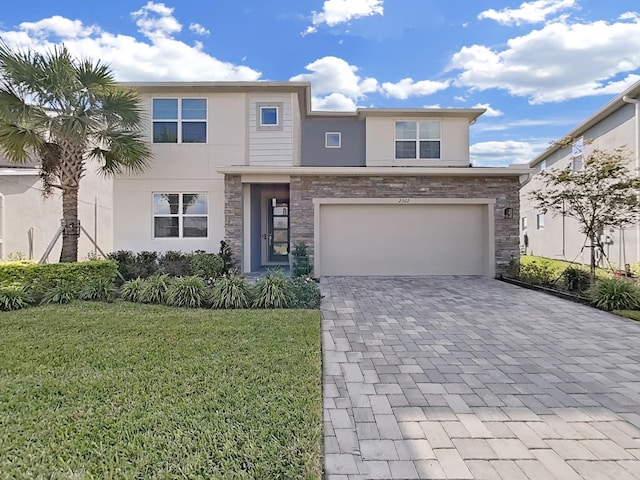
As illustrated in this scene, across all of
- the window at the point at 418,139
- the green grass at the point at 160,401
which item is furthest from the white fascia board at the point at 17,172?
the window at the point at 418,139

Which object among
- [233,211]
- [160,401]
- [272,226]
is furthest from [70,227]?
[160,401]

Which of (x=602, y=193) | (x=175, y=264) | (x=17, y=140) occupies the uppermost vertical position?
(x=17, y=140)

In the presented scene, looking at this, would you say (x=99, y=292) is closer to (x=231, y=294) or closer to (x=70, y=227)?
(x=70, y=227)

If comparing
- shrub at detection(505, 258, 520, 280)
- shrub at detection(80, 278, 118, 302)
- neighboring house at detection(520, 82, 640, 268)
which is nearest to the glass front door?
shrub at detection(80, 278, 118, 302)

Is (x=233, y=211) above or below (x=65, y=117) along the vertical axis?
below

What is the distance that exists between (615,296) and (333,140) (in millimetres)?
11270

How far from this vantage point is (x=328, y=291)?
9.54 meters

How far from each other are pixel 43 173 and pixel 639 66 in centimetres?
1880

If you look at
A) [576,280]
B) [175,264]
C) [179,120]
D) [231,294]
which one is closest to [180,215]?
[175,264]

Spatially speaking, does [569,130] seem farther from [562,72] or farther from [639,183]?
[639,183]

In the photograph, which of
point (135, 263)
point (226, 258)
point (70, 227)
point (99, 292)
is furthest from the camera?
point (226, 258)

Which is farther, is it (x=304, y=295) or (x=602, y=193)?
(x=602, y=193)

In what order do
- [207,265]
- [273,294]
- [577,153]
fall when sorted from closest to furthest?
[273,294] → [207,265] → [577,153]

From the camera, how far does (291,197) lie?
Result: 460 inches
